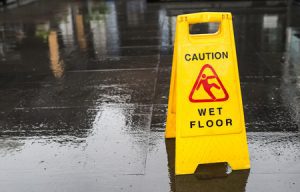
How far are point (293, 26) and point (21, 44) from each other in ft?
26.5

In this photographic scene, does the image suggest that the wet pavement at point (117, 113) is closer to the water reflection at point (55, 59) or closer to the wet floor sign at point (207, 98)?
the water reflection at point (55, 59)

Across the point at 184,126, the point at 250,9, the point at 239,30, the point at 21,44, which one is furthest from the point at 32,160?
the point at 250,9

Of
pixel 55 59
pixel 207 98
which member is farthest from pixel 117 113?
pixel 55 59

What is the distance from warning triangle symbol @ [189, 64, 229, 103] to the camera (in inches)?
144

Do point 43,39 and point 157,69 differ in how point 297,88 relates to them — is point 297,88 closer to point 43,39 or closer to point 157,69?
point 157,69

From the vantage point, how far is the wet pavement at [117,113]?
374cm

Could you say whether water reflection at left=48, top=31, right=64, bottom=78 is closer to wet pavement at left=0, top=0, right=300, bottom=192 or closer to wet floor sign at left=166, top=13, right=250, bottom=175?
wet pavement at left=0, top=0, right=300, bottom=192

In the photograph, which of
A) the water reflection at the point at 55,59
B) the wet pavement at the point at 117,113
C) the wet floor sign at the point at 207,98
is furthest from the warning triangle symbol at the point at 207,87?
the water reflection at the point at 55,59

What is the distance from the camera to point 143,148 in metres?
4.32

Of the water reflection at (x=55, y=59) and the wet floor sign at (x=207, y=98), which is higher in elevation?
the wet floor sign at (x=207, y=98)

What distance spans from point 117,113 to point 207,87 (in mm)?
2007

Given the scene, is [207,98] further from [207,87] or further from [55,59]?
[55,59]

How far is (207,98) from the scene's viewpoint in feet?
12.1

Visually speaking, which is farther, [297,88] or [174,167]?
[297,88]
